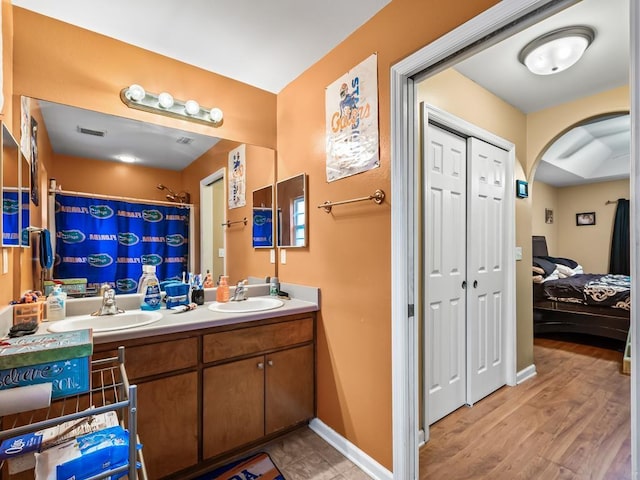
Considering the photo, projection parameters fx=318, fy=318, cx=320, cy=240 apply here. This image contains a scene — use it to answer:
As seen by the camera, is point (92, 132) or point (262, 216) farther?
point (262, 216)

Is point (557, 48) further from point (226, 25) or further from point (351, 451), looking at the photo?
point (351, 451)

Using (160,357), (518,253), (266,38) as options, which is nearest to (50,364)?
(160,357)

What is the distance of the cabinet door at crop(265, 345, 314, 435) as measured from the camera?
194cm

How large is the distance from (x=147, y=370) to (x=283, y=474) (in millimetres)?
928

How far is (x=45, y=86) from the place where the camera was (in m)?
1.72

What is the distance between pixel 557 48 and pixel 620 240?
5769mm

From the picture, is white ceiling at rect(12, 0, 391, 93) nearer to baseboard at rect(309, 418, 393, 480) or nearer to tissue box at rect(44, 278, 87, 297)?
tissue box at rect(44, 278, 87, 297)

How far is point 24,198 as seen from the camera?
1.54 meters

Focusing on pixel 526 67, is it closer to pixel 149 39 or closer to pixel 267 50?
pixel 267 50

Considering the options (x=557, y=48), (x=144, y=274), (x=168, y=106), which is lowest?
(x=144, y=274)

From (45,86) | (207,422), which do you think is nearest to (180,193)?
(45,86)

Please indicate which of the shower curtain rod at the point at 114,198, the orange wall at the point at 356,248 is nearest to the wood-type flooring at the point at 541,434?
the orange wall at the point at 356,248

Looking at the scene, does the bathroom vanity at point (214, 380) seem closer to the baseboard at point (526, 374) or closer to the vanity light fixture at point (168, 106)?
the vanity light fixture at point (168, 106)

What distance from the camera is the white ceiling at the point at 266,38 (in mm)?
1688
